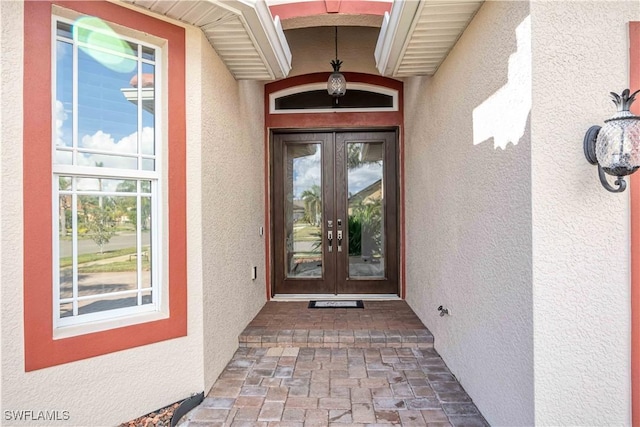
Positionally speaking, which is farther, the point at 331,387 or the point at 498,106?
→ the point at 331,387

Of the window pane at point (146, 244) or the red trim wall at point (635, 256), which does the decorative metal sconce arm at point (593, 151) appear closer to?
the red trim wall at point (635, 256)

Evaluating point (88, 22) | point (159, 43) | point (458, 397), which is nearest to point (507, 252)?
point (458, 397)

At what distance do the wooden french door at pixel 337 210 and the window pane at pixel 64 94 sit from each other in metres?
3.27

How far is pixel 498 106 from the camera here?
231cm

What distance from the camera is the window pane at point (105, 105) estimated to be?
8.18 feet

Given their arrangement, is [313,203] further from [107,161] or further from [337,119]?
[107,161]

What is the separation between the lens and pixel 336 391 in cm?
298

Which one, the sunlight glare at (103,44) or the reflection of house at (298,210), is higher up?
the sunlight glare at (103,44)

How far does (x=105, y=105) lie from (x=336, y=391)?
299 centimetres

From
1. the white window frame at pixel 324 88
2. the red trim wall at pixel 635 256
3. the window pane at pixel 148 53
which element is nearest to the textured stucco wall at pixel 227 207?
the window pane at pixel 148 53

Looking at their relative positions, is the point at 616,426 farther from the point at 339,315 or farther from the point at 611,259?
the point at 339,315

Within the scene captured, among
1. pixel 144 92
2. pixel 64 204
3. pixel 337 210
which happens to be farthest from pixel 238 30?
pixel 337 210

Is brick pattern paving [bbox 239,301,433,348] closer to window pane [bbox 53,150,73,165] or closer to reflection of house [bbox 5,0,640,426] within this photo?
reflection of house [bbox 5,0,640,426]

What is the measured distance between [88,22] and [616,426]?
4.24 meters
